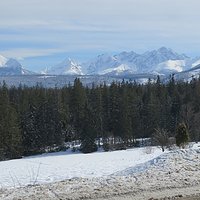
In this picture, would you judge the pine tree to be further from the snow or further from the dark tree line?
the snow

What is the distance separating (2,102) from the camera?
72.1 meters

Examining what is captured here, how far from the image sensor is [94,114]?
81.8 metres

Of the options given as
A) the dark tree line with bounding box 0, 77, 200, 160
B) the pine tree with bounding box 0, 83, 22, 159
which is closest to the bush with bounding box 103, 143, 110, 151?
the dark tree line with bounding box 0, 77, 200, 160

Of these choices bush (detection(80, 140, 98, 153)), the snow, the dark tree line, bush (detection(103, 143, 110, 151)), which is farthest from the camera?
the dark tree line

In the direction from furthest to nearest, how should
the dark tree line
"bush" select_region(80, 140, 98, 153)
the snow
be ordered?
1. the dark tree line
2. "bush" select_region(80, 140, 98, 153)
3. the snow

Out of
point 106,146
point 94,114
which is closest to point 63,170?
point 106,146

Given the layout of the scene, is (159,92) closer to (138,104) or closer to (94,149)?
(138,104)

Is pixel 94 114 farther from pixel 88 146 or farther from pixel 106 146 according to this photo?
pixel 106 146

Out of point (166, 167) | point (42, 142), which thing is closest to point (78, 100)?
point (42, 142)

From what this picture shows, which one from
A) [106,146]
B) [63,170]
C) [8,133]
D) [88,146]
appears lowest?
[88,146]

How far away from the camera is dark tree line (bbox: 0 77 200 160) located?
79.4m

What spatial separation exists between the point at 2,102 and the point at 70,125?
1920cm

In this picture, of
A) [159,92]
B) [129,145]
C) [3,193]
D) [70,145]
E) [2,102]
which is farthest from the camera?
[159,92]

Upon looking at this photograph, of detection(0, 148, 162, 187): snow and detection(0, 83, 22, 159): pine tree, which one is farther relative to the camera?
detection(0, 83, 22, 159): pine tree
